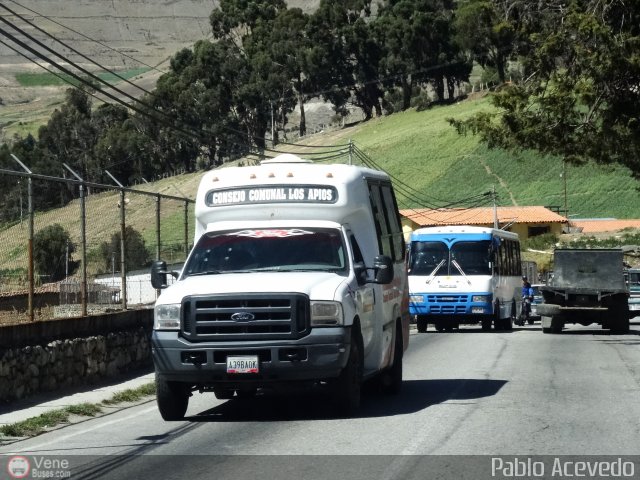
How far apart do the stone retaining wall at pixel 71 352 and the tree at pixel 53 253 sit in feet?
2.37

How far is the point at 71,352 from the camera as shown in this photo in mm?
16875

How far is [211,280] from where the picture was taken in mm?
13445

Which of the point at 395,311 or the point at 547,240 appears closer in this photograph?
the point at 395,311

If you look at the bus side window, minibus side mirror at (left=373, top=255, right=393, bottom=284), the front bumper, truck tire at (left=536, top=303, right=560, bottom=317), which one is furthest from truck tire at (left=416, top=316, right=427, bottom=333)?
the front bumper

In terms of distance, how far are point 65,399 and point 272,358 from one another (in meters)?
4.15

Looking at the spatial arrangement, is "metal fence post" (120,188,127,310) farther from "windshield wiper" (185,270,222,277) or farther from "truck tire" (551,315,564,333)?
"truck tire" (551,315,564,333)

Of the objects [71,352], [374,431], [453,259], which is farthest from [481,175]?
[374,431]

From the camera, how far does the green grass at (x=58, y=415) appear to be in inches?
503

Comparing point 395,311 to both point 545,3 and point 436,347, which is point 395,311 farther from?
point 545,3

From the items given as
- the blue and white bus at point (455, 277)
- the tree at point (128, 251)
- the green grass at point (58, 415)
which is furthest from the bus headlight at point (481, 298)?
the green grass at point (58, 415)

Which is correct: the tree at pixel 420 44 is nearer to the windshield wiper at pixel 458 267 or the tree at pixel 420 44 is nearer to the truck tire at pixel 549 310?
the windshield wiper at pixel 458 267

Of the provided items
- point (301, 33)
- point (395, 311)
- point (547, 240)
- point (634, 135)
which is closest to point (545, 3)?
point (634, 135)

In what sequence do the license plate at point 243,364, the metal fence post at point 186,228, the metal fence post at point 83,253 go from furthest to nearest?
1. the metal fence post at point 186,228
2. the metal fence post at point 83,253
3. the license plate at point 243,364

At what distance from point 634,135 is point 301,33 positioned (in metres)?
92.6
